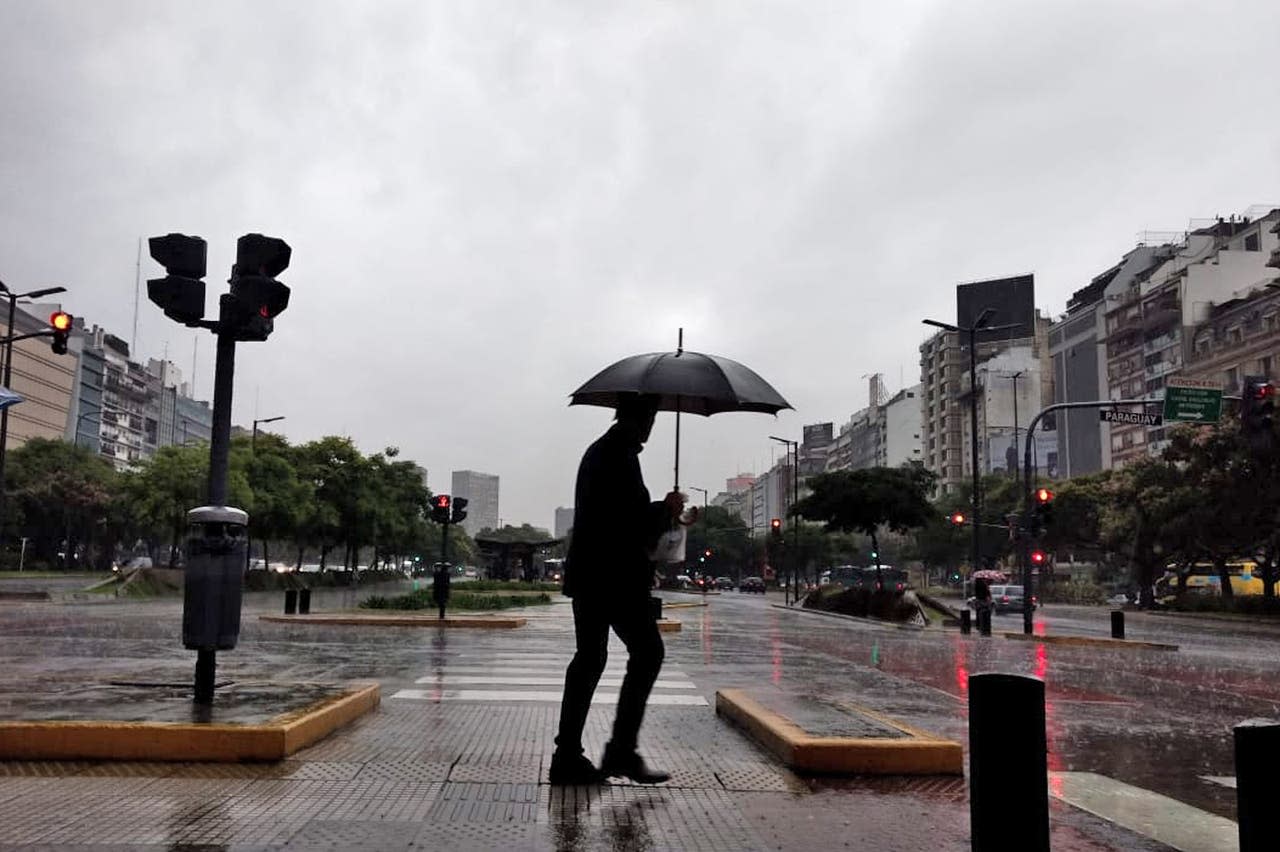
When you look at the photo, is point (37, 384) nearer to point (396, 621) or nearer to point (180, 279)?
point (396, 621)

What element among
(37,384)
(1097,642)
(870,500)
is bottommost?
(1097,642)

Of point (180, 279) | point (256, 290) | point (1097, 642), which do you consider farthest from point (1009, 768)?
point (1097, 642)

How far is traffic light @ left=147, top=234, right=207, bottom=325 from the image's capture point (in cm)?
710

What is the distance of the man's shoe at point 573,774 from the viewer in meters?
5.32

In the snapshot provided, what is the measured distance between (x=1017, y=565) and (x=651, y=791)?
8181 cm

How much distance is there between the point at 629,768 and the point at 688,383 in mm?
2342

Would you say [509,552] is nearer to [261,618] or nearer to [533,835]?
[261,618]

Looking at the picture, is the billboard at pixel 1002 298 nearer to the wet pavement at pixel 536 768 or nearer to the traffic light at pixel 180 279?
the wet pavement at pixel 536 768

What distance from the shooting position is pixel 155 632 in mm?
17781

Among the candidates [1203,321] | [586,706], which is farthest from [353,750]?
[1203,321]

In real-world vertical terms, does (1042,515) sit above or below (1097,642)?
above

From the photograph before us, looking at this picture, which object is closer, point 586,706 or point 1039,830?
point 1039,830

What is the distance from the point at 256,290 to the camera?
722 centimetres

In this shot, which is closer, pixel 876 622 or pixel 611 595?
pixel 611 595
